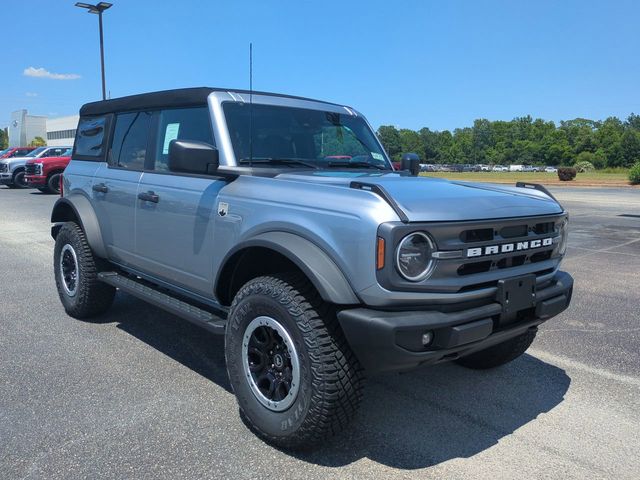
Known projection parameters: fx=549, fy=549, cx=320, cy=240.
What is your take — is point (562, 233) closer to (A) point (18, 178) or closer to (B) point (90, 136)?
(B) point (90, 136)

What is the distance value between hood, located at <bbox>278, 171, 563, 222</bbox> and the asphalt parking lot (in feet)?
4.16

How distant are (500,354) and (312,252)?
1.92 metres

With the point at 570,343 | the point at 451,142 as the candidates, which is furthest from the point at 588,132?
the point at 570,343

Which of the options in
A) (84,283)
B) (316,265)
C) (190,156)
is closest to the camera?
(316,265)

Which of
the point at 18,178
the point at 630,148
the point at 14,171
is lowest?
the point at 18,178

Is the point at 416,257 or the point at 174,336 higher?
the point at 416,257

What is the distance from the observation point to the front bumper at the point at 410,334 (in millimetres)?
2482

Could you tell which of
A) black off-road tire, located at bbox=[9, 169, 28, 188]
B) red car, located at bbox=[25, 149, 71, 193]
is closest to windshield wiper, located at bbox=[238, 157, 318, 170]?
red car, located at bbox=[25, 149, 71, 193]

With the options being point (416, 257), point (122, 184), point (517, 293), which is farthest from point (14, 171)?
point (517, 293)

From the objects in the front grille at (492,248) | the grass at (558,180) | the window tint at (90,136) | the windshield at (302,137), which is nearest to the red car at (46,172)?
the grass at (558,180)

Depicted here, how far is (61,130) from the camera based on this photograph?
9819 centimetres

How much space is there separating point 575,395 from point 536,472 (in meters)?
1.15

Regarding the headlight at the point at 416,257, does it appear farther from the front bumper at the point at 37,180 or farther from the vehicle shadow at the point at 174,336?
the front bumper at the point at 37,180

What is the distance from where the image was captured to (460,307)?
2701 mm
